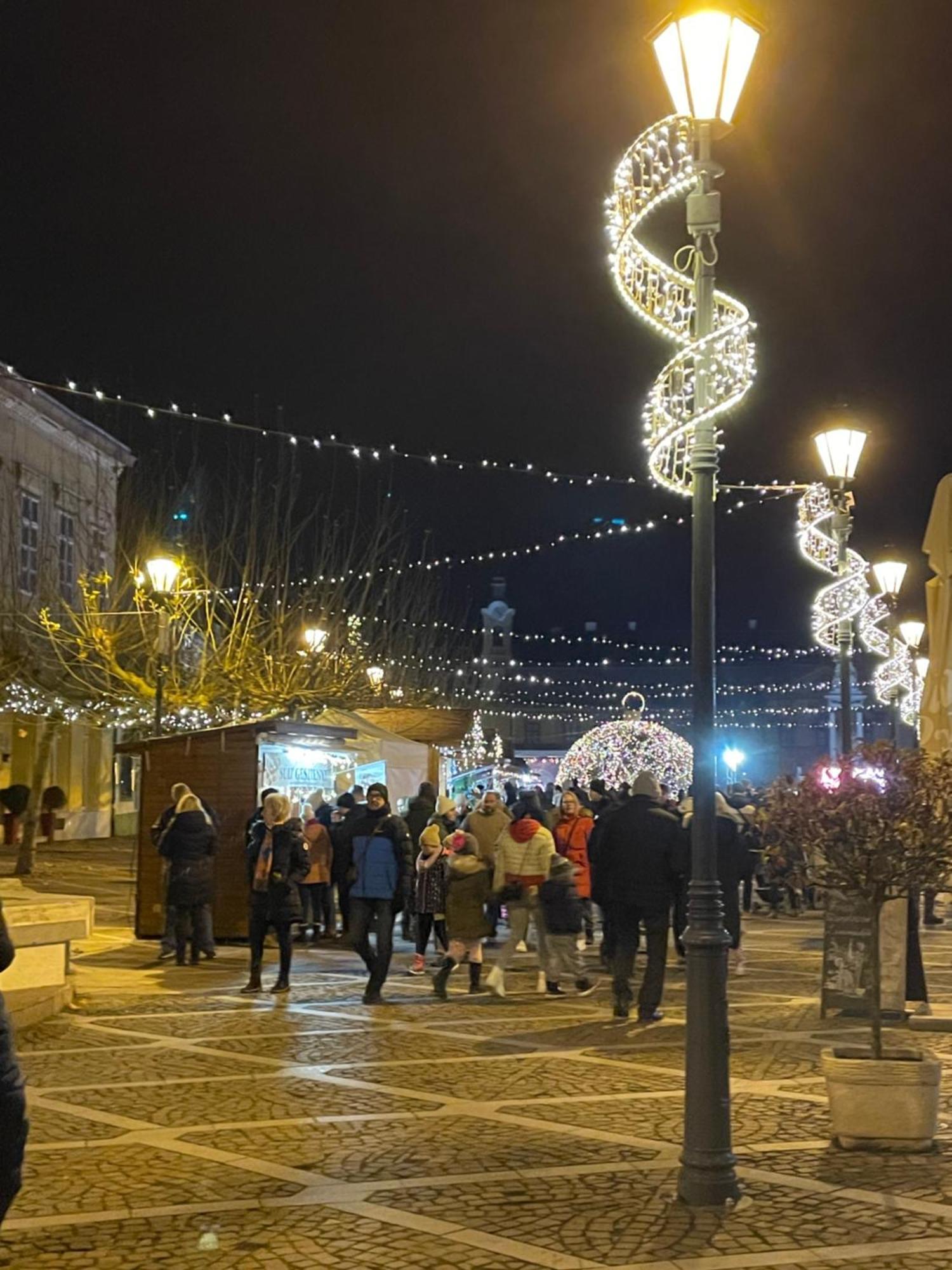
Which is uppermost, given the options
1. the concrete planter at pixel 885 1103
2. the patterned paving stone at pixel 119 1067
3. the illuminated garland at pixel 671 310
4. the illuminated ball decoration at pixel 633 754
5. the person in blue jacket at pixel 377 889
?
the illuminated garland at pixel 671 310

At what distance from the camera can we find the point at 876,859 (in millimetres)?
7520

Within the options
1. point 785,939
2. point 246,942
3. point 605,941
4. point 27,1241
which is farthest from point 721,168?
point 785,939

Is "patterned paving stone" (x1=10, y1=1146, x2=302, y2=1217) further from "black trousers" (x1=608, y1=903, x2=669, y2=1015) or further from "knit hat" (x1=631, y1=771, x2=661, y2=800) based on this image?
"knit hat" (x1=631, y1=771, x2=661, y2=800)

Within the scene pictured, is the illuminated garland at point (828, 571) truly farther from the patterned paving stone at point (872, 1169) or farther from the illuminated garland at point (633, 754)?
the illuminated garland at point (633, 754)

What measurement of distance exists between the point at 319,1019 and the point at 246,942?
5.24 m

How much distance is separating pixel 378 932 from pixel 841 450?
6.17 m

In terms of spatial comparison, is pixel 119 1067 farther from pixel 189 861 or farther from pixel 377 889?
pixel 189 861

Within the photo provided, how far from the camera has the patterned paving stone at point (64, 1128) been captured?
24.4 ft

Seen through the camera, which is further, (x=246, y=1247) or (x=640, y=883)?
(x=640, y=883)

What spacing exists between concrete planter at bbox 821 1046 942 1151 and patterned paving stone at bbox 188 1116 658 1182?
957mm

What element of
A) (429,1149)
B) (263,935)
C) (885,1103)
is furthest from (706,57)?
(263,935)

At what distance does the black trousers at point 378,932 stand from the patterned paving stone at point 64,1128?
4402 mm

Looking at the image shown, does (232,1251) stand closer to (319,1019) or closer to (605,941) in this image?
(319,1019)

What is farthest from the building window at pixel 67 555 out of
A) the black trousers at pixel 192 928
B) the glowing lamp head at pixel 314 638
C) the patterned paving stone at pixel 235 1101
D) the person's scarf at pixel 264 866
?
the patterned paving stone at pixel 235 1101
